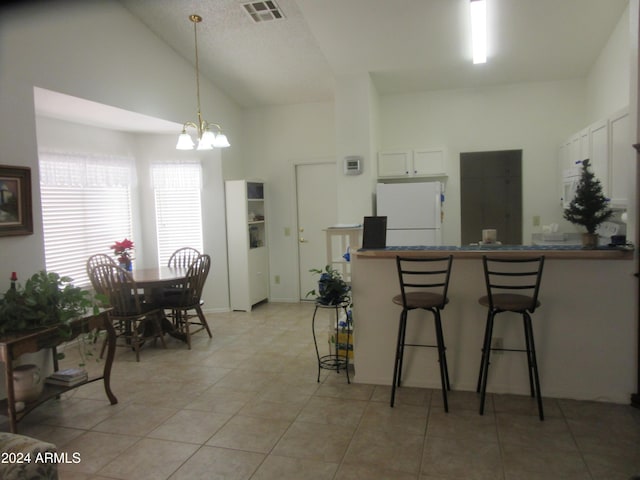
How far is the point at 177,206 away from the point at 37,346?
11.0 feet

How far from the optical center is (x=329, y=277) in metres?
3.51

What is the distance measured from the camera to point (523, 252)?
308 cm

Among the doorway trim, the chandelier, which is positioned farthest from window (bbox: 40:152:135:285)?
the doorway trim

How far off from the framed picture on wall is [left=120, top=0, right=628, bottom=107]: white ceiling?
213 cm

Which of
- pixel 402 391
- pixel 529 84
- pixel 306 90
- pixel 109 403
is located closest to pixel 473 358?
pixel 402 391

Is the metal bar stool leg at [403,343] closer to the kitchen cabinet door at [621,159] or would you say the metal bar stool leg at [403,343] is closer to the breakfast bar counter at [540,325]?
the breakfast bar counter at [540,325]

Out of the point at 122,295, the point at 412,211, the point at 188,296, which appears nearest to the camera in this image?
the point at 122,295

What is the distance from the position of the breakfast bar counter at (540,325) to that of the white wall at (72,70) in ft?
8.21

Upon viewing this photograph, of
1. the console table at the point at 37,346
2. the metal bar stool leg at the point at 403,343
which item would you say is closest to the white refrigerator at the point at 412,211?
the metal bar stool leg at the point at 403,343

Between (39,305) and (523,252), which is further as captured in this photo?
(523,252)

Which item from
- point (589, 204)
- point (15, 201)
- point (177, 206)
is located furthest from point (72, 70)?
point (589, 204)

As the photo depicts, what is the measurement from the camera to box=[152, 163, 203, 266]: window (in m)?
5.90

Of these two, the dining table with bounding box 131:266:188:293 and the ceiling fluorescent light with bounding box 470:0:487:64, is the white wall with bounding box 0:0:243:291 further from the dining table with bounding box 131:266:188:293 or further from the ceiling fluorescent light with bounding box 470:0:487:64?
the ceiling fluorescent light with bounding box 470:0:487:64

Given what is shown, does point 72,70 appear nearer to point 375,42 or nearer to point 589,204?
point 375,42
